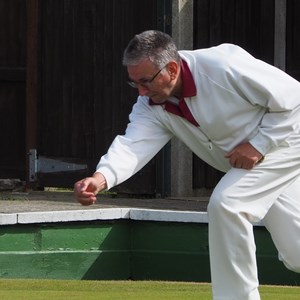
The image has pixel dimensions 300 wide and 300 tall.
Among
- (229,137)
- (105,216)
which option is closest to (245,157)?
(229,137)

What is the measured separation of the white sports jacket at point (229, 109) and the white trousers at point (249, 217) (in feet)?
0.43

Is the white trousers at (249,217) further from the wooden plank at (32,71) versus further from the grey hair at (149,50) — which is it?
the wooden plank at (32,71)

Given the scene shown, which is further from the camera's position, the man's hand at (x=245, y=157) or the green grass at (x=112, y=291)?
the green grass at (x=112, y=291)

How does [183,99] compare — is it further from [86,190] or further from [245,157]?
[86,190]

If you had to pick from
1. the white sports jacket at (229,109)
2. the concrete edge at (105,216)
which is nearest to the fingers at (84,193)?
the white sports jacket at (229,109)

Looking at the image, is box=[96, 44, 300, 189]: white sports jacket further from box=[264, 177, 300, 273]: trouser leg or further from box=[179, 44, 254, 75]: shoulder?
box=[264, 177, 300, 273]: trouser leg

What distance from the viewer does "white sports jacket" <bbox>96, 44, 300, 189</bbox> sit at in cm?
601

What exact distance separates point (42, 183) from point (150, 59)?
20.5 ft

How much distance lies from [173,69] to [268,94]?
441 mm

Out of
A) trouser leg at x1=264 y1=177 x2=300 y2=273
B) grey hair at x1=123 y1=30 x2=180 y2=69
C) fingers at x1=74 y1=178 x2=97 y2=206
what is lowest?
trouser leg at x1=264 y1=177 x2=300 y2=273

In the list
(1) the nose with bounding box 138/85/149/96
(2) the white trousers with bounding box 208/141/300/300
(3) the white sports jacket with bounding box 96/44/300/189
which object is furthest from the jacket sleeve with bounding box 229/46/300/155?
(1) the nose with bounding box 138/85/149/96

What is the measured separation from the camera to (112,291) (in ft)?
26.8

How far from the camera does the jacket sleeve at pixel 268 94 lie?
5977mm

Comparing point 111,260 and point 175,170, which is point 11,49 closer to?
point 175,170
